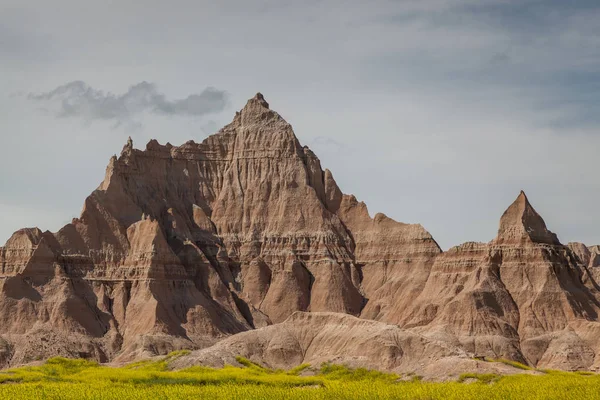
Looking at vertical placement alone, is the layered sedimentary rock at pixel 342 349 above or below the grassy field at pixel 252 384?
above

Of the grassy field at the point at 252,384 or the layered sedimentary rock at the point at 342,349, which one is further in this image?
the layered sedimentary rock at the point at 342,349

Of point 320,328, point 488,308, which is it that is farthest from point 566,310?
point 320,328

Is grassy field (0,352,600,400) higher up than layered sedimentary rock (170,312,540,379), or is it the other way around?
layered sedimentary rock (170,312,540,379)

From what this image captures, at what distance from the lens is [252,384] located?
Answer: 130 m

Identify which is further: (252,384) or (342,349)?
(342,349)

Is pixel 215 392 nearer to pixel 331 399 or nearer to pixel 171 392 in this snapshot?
pixel 171 392

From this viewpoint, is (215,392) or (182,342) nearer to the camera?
(215,392)

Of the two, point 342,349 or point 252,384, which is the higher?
point 342,349

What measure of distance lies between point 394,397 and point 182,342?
92.4 metres

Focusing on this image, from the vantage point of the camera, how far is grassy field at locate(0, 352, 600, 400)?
108 metres

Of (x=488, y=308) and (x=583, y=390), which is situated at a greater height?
(x=488, y=308)

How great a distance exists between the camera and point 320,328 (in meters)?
178

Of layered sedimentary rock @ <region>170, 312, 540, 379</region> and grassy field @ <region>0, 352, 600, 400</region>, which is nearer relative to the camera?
grassy field @ <region>0, 352, 600, 400</region>

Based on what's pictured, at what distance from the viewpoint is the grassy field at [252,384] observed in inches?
4247
